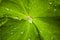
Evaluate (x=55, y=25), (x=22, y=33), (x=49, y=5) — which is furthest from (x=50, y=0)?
(x=22, y=33)

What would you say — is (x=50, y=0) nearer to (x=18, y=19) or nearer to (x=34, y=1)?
(x=34, y=1)

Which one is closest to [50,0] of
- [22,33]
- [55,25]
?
[55,25]

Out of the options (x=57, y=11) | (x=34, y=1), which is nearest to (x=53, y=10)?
(x=57, y=11)

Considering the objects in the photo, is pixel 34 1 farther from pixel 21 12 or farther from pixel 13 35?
pixel 13 35

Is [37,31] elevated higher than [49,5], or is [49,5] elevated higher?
[49,5]

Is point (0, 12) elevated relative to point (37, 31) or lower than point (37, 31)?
elevated
